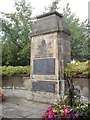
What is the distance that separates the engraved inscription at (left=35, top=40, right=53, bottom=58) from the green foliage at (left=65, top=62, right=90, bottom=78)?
3.55ft

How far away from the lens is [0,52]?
1330 centimetres

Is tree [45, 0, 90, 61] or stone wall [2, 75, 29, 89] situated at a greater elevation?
tree [45, 0, 90, 61]

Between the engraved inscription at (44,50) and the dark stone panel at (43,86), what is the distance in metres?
1.35

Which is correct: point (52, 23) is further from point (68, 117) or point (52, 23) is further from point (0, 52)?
point (0, 52)

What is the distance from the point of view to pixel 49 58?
328 inches

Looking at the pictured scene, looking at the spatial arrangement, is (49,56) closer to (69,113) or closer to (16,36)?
(69,113)

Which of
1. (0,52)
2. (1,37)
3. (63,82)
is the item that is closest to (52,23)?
(63,82)

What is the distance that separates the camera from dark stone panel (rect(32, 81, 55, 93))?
8.09 meters

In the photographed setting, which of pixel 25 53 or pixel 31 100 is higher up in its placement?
pixel 25 53

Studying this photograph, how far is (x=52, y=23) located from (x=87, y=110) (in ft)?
16.4

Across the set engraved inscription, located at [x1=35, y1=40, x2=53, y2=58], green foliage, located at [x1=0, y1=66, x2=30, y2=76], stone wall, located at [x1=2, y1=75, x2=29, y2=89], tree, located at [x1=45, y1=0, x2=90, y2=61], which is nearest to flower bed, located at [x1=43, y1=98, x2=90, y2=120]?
engraved inscription, located at [x1=35, y1=40, x2=53, y2=58]

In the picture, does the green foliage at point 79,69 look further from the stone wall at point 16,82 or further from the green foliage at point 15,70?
the stone wall at point 16,82

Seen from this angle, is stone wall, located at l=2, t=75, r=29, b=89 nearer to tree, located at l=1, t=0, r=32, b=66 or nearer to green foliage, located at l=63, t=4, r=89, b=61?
tree, located at l=1, t=0, r=32, b=66

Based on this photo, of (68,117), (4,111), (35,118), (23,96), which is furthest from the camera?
(23,96)
